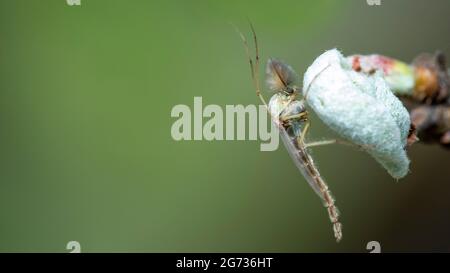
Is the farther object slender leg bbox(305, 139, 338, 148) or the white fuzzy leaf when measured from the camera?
slender leg bbox(305, 139, 338, 148)

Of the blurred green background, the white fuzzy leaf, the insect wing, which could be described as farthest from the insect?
the blurred green background

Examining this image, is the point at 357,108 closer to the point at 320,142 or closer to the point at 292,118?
the point at 292,118

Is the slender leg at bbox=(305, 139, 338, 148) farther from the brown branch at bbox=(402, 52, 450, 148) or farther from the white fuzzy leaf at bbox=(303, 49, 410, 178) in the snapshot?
the white fuzzy leaf at bbox=(303, 49, 410, 178)

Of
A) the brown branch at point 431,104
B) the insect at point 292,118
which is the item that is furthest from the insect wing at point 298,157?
the brown branch at point 431,104

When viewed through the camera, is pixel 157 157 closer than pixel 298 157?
No

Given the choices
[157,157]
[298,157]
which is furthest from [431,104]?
[157,157]

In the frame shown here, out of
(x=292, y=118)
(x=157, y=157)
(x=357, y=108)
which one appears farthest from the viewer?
(x=157, y=157)

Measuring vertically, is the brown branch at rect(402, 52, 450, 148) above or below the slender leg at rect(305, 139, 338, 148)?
above

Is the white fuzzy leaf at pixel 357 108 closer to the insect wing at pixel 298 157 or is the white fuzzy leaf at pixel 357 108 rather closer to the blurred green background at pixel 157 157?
the insect wing at pixel 298 157
